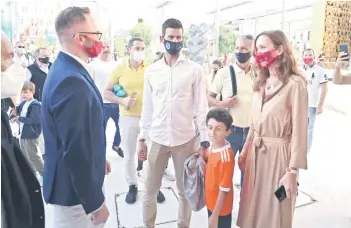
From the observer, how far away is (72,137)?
4.13 feet

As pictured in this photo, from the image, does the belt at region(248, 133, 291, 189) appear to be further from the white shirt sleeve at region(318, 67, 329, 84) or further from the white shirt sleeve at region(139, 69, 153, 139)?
the white shirt sleeve at region(318, 67, 329, 84)

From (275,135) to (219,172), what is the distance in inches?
15.0

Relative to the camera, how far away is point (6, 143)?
118 cm

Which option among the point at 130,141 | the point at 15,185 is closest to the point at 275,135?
the point at 15,185

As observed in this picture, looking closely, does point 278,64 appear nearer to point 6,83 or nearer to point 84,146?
point 84,146

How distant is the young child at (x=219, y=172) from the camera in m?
1.91

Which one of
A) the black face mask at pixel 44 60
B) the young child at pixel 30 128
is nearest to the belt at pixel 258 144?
the young child at pixel 30 128

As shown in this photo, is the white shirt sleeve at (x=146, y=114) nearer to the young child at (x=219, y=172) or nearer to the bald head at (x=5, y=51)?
the young child at (x=219, y=172)

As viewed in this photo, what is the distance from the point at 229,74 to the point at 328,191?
64.2 inches

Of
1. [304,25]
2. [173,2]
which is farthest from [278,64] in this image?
[304,25]

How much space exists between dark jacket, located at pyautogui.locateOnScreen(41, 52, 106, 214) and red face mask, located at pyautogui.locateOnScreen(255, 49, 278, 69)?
91 centimetres

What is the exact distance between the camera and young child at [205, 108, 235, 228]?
1.91 meters

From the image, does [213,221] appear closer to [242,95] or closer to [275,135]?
[275,135]

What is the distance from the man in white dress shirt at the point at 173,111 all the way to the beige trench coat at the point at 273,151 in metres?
0.39
